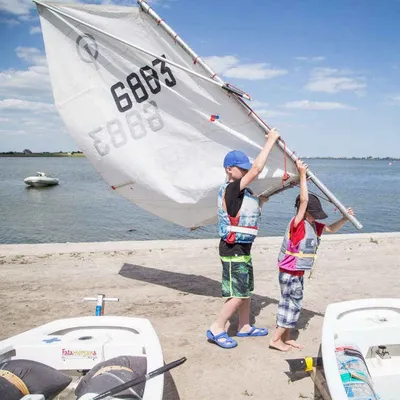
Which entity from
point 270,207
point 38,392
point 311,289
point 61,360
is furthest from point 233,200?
point 270,207

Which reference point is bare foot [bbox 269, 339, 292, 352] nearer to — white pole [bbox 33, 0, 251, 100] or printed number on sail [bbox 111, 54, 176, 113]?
white pole [bbox 33, 0, 251, 100]

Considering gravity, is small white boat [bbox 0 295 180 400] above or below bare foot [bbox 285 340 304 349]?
above

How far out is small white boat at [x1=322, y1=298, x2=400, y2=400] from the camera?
9.75ft

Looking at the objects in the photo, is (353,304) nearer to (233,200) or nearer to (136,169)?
(233,200)

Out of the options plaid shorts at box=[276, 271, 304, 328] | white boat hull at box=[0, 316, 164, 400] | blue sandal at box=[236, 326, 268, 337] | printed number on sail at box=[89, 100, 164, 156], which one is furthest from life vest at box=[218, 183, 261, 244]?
printed number on sail at box=[89, 100, 164, 156]

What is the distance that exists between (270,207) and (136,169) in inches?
994

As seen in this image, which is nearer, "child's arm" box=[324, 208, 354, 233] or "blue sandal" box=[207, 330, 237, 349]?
"blue sandal" box=[207, 330, 237, 349]

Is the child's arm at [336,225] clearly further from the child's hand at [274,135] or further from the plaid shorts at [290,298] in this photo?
the child's hand at [274,135]

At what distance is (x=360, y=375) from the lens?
116 inches

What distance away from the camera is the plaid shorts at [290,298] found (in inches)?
169

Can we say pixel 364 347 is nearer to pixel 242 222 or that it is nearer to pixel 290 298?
pixel 290 298

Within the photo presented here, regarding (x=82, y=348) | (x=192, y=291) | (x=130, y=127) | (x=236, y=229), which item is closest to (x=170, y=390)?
(x=82, y=348)

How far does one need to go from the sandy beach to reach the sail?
1.58m

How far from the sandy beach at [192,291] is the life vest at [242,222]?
1190 millimetres
